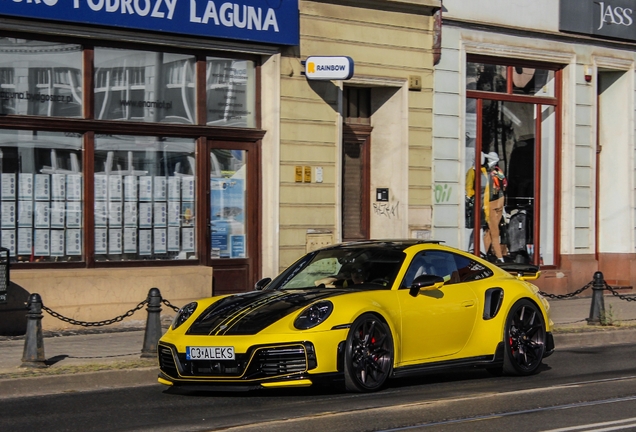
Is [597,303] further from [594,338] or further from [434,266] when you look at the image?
[434,266]

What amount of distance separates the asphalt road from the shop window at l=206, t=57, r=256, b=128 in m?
7.66

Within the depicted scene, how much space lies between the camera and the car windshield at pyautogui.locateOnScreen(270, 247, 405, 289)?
10.5 metres

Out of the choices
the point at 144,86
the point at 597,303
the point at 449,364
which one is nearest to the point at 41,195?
the point at 144,86

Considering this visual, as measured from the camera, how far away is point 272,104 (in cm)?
1794

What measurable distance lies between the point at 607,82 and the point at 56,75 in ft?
41.3

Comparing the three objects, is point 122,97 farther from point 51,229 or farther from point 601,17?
point 601,17

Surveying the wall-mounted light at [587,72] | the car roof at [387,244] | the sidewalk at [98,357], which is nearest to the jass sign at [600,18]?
the wall-mounted light at [587,72]

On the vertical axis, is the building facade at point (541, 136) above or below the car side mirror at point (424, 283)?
A: above

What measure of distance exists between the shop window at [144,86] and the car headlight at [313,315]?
787 centimetres

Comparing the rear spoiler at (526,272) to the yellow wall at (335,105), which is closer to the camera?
the rear spoiler at (526,272)

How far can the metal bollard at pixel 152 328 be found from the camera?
470 inches

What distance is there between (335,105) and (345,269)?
Result: 8298 millimetres

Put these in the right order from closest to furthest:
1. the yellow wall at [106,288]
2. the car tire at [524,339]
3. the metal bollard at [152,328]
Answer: the car tire at [524,339] < the metal bollard at [152,328] < the yellow wall at [106,288]

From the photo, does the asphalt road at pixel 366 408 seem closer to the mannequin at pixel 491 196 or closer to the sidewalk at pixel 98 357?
the sidewalk at pixel 98 357
